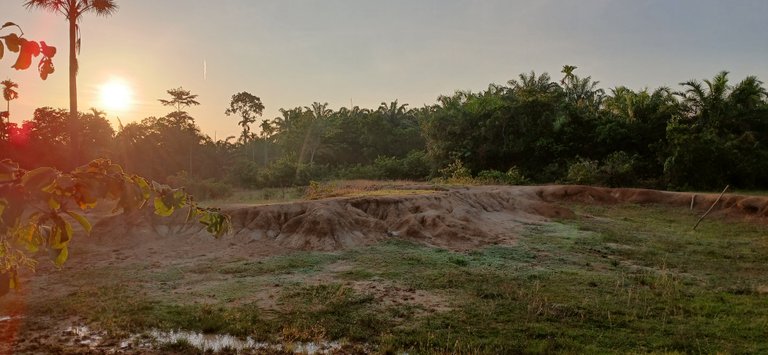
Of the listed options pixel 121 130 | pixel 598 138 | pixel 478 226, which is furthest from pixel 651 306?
pixel 121 130

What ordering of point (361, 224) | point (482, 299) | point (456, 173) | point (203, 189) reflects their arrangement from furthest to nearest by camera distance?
point (456, 173) → point (203, 189) → point (361, 224) → point (482, 299)

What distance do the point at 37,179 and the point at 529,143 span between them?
3520 cm

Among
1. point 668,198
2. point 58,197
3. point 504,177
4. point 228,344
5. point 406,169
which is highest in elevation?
point 406,169

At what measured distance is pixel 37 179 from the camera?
50.1 inches

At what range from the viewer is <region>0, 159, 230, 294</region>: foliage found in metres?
1.29

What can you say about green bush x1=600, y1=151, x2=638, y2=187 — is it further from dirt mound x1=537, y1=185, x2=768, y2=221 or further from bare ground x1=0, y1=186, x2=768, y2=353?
bare ground x1=0, y1=186, x2=768, y2=353

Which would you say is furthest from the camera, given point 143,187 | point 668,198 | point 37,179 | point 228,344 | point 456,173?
point 456,173

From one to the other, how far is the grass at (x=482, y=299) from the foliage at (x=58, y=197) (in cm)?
678

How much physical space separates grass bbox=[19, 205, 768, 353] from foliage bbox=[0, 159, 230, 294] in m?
6.78

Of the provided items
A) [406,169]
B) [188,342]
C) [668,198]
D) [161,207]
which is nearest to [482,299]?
[188,342]

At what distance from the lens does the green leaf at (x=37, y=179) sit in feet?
4.16

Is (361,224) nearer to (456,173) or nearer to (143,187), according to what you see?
(143,187)

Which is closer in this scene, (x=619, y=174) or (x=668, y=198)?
(x=668, y=198)

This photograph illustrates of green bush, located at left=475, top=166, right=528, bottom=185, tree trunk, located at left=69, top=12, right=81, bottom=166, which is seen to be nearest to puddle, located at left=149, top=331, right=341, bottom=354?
tree trunk, located at left=69, top=12, right=81, bottom=166
